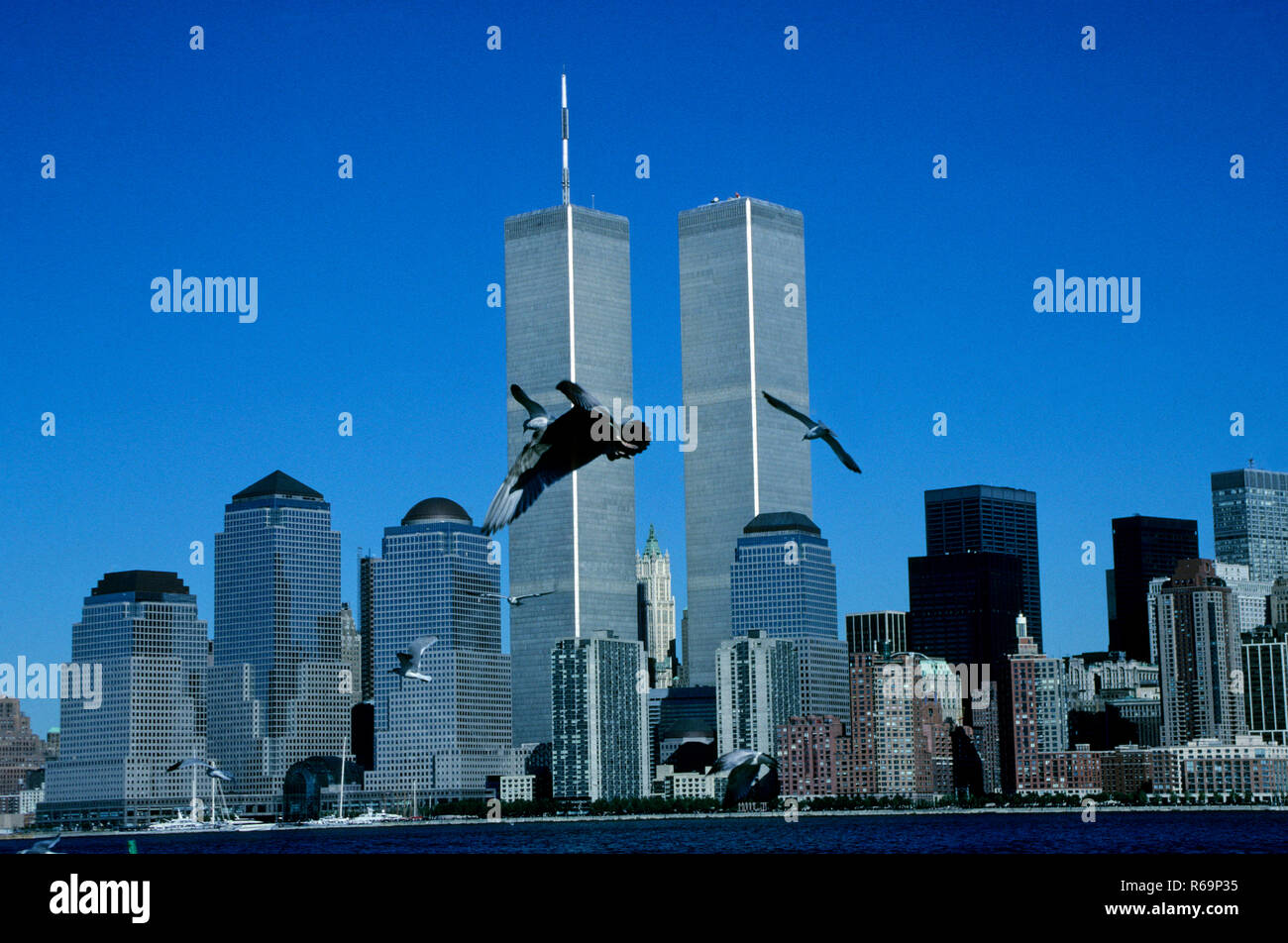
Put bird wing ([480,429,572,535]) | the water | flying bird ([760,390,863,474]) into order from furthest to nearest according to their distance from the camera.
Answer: the water < flying bird ([760,390,863,474]) < bird wing ([480,429,572,535])

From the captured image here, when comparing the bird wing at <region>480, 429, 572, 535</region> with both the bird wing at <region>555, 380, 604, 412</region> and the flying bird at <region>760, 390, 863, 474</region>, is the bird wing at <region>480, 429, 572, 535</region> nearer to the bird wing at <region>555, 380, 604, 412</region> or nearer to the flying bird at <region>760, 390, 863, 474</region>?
the bird wing at <region>555, 380, 604, 412</region>

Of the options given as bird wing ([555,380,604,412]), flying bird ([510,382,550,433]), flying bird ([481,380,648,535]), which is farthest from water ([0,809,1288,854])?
bird wing ([555,380,604,412])

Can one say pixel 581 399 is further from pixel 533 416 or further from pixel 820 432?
pixel 820 432

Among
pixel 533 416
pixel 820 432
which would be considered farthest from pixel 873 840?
pixel 533 416

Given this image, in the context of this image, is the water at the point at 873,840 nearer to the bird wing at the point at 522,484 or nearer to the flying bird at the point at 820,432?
the flying bird at the point at 820,432

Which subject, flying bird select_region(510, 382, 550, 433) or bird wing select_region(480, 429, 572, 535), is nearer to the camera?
bird wing select_region(480, 429, 572, 535)

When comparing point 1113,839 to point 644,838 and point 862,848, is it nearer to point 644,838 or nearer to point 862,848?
point 862,848
